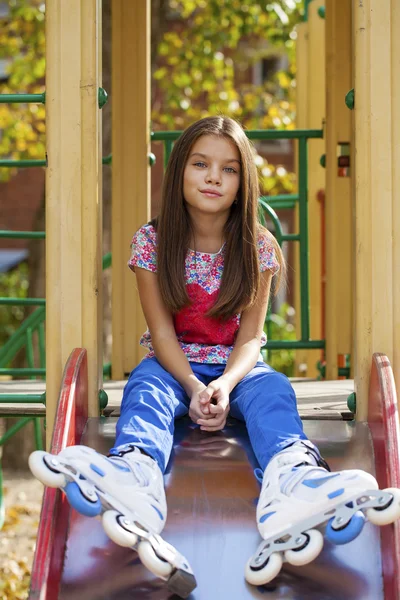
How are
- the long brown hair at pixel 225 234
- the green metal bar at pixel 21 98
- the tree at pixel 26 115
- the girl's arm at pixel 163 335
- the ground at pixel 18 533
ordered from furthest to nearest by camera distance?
the tree at pixel 26 115, the ground at pixel 18 533, the green metal bar at pixel 21 98, the long brown hair at pixel 225 234, the girl's arm at pixel 163 335

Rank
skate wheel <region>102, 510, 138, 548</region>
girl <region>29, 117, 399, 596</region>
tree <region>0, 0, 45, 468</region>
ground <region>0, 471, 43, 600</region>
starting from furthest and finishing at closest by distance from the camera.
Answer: tree <region>0, 0, 45, 468</region> → ground <region>0, 471, 43, 600</region> → girl <region>29, 117, 399, 596</region> → skate wheel <region>102, 510, 138, 548</region>

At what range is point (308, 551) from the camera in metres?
2.07

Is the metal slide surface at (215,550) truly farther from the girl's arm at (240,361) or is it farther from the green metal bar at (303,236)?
the green metal bar at (303,236)

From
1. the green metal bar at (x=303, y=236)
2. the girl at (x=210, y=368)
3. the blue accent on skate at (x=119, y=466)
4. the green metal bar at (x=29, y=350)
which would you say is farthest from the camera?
the green metal bar at (x=29, y=350)

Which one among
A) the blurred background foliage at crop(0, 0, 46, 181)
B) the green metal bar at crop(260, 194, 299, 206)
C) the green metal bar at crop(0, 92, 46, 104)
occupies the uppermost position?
the blurred background foliage at crop(0, 0, 46, 181)

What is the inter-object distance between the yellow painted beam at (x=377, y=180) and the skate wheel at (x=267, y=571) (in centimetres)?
90

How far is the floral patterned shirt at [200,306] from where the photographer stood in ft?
9.89

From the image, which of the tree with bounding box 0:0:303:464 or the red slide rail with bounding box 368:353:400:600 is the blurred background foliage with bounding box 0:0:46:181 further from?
the red slide rail with bounding box 368:353:400:600

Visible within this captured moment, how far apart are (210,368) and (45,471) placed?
98 cm

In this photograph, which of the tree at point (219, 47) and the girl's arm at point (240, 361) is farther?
the tree at point (219, 47)

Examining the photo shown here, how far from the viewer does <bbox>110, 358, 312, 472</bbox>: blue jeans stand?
2467 mm

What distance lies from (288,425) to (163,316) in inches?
24.7

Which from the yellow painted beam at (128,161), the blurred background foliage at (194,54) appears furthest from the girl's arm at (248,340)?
the blurred background foliage at (194,54)

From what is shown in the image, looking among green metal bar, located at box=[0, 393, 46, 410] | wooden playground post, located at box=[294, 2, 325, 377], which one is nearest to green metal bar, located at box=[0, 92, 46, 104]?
green metal bar, located at box=[0, 393, 46, 410]
